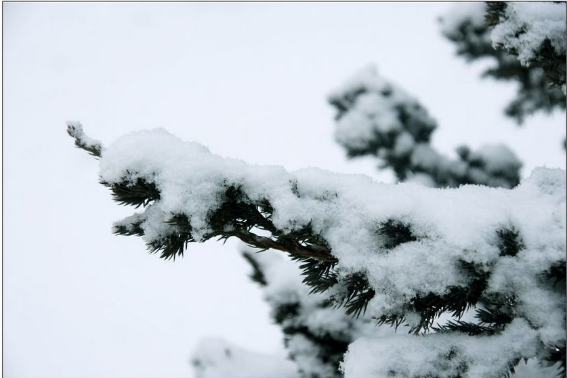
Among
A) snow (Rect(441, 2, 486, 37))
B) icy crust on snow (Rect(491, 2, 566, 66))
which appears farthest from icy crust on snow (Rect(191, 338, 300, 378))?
snow (Rect(441, 2, 486, 37))

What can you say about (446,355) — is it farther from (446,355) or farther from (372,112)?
(372,112)

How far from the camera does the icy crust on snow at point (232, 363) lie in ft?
9.96

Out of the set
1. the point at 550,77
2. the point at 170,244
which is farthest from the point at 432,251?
the point at 550,77

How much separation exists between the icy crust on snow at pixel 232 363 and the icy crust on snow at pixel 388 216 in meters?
2.29

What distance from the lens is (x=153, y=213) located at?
103 centimetres

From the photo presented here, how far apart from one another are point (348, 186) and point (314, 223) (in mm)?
161

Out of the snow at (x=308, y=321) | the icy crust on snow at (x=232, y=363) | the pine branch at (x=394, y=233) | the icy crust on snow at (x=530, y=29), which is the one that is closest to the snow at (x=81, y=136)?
the pine branch at (x=394, y=233)

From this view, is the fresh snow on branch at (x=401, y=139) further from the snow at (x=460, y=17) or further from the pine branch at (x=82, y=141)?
the pine branch at (x=82, y=141)

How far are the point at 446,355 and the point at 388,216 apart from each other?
0.34 metres

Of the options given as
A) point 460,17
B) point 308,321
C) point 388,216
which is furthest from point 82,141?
point 460,17

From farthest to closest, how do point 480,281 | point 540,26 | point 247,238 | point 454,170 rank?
point 454,170 < point 540,26 < point 247,238 < point 480,281

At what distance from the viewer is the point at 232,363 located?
10.2 feet

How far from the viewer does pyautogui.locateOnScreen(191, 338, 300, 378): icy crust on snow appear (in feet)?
9.96

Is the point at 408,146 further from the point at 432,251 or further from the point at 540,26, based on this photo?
the point at 432,251
